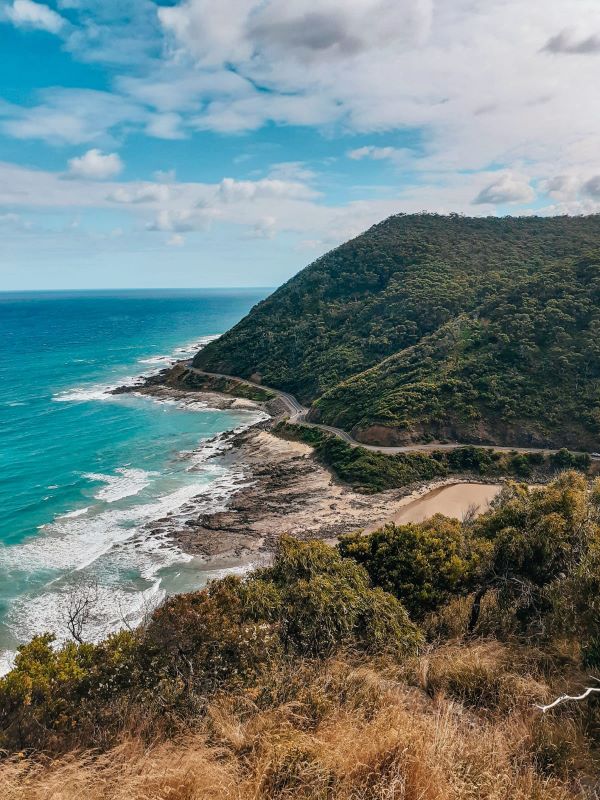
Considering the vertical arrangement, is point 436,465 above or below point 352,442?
below

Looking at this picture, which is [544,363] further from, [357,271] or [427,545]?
[357,271]

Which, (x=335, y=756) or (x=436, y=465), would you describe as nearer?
(x=335, y=756)

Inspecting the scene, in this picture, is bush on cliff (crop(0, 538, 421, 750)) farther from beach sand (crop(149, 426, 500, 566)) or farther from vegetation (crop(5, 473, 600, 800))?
beach sand (crop(149, 426, 500, 566))

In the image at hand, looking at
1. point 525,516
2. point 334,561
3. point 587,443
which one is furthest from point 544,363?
point 334,561

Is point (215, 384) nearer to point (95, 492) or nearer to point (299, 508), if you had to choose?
point (95, 492)

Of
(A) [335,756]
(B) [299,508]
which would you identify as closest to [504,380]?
(B) [299,508]

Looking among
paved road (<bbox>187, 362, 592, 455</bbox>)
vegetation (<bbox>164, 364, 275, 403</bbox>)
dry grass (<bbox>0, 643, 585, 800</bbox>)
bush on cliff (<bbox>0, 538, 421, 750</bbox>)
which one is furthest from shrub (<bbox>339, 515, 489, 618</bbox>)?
vegetation (<bbox>164, 364, 275, 403</bbox>)

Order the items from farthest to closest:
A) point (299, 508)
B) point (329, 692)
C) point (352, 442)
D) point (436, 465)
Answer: point (352, 442) < point (436, 465) < point (299, 508) < point (329, 692)
